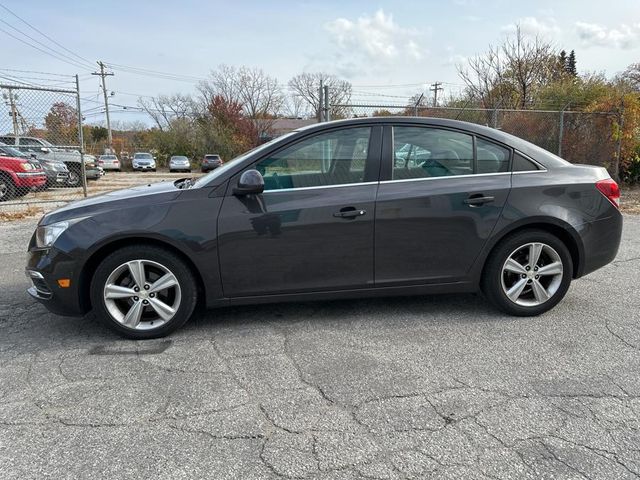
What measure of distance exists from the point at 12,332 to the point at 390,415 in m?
3.01

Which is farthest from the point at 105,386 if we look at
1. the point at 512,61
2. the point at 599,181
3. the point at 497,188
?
the point at 512,61

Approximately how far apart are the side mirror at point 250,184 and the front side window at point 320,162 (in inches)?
4.7

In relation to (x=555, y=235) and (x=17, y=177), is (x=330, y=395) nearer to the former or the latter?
(x=555, y=235)

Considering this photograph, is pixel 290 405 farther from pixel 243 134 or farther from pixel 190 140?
pixel 190 140

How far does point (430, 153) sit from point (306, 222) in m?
1.16

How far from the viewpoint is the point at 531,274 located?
3596 millimetres

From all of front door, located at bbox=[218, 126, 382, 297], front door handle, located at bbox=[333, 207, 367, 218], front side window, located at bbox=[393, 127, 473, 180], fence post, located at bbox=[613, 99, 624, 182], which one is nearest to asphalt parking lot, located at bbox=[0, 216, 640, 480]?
front door, located at bbox=[218, 126, 382, 297]

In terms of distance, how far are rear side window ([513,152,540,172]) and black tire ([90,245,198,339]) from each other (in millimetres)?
2711

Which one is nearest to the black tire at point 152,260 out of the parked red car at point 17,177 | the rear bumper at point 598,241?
the rear bumper at point 598,241

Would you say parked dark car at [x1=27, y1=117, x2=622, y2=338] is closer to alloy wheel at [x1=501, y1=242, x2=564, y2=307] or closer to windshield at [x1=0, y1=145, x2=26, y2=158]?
alloy wheel at [x1=501, y1=242, x2=564, y2=307]

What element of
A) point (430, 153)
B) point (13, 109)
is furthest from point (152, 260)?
point (13, 109)

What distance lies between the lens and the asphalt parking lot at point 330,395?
2.03m

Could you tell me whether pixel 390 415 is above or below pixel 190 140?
below

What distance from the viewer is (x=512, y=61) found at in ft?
62.7
